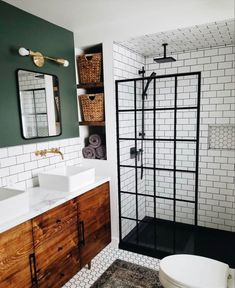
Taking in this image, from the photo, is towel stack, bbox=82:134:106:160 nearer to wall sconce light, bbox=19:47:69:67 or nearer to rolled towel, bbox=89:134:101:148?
rolled towel, bbox=89:134:101:148

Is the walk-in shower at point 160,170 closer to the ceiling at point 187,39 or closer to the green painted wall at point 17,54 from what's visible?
the ceiling at point 187,39

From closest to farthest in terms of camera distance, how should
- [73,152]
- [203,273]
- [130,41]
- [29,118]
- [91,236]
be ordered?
[203,273] < [29,118] < [91,236] < [130,41] < [73,152]

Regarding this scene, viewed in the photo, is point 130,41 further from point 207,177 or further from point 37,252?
point 37,252

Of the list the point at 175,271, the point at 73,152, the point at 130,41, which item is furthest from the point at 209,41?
the point at 175,271

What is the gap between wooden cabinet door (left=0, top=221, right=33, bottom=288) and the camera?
1601 mm

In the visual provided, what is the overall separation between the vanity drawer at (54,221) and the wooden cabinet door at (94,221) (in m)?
0.12

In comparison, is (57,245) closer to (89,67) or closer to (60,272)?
(60,272)

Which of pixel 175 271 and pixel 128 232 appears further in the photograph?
pixel 128 232

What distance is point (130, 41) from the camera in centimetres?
264

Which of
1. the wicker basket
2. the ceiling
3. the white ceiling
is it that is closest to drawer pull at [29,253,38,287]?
the wicker basket

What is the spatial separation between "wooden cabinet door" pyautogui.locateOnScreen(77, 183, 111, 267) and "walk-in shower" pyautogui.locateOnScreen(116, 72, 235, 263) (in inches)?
8.8

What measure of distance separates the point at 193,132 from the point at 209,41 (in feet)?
3.60

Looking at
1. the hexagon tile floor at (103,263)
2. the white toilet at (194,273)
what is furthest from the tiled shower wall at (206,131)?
the white toilet at (194,273)

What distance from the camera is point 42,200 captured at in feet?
6.62
